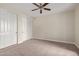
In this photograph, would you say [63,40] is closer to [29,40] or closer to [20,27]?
[29,40]

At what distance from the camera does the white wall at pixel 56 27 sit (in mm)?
1967

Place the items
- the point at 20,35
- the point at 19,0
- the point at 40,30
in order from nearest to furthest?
the point at 19,0
the point at 40,30
the point at 20,35

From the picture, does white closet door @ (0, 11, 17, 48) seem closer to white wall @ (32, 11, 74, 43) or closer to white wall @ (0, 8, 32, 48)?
white wall @ (0, 8, 32, 48)

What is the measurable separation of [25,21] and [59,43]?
93 cm

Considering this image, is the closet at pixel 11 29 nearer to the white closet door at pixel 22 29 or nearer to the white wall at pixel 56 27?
the white closet door at pixel 22 29

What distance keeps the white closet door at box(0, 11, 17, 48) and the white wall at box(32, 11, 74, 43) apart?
45 centimetres

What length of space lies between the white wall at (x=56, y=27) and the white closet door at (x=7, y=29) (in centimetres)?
45

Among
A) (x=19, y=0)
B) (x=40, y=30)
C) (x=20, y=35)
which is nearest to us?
(x=19, y=0)

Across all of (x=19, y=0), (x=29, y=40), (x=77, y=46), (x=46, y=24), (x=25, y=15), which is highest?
(x=19, y=0)

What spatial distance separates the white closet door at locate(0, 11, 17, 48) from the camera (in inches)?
75.4

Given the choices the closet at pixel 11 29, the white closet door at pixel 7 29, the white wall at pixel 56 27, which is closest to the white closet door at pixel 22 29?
the closet at pixel 11 29

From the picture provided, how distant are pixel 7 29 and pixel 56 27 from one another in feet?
3.38

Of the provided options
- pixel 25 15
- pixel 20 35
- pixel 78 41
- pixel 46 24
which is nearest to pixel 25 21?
pixel 25 15

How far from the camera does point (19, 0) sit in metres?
1.43
